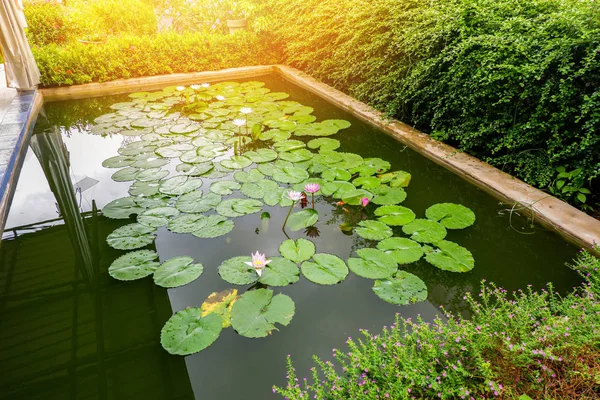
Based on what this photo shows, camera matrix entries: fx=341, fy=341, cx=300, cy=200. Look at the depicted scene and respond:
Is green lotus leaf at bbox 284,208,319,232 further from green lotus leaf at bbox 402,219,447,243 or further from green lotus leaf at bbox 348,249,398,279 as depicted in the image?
green lotus leaf at bbox 402,219,447,243

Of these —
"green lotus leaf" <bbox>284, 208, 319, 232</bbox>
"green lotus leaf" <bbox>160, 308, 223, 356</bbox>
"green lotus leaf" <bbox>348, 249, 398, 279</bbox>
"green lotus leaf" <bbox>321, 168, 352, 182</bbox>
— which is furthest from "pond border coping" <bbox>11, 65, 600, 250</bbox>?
"green lotus leaf" <bbox>160, 308, 223, 356</bbox>

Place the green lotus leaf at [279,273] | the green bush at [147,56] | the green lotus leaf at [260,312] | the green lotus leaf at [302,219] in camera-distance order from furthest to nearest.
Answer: the green bush at [147,56] < the green lotus leaf at [302,219] < the green lotus leaf at [279,273] < the green lotus leaf at [260,312]

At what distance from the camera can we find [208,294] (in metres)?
1.81

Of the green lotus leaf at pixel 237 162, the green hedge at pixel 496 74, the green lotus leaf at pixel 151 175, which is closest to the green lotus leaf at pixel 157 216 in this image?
the green lotus leaf at pixel 151 175

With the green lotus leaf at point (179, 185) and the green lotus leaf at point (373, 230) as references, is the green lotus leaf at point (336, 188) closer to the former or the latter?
the green lotus leaf at point (373, 230)

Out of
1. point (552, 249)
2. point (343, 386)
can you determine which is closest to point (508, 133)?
point (552, 249)

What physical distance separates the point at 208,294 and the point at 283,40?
5.69 meters

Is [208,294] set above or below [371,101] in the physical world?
below

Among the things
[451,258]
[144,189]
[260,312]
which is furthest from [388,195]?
[144,189]

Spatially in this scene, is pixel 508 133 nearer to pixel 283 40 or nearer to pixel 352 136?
pixel 352 136

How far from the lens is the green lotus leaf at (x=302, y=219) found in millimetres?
2299

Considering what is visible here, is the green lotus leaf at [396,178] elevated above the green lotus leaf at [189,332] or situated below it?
above

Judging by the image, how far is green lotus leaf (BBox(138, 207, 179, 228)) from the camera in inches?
91.0

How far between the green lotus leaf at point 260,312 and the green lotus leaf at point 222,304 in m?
0.03
